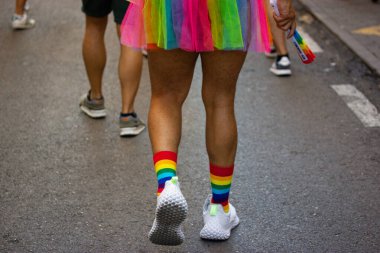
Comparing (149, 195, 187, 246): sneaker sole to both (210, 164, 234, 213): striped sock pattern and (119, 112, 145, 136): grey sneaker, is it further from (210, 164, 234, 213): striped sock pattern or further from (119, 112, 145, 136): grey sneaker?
(119, 112, 145, 136): grey sneaker

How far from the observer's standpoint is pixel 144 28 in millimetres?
3371

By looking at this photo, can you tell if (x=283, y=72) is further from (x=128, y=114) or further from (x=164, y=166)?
(x=164, y=166)

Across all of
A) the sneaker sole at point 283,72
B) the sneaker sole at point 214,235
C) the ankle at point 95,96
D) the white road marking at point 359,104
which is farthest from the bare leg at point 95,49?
the sneaker sole at point 214,235

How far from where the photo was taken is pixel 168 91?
11.3 feet

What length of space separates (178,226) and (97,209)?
3.22ft

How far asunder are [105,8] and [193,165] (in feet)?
3.93

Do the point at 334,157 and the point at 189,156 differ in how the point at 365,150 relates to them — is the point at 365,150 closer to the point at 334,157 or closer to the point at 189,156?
the point at 334,157

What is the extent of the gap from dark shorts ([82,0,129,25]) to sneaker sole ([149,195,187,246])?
2001 millimetres

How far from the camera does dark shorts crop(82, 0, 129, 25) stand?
4.88 metres

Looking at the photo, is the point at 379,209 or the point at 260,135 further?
the point at 260,135

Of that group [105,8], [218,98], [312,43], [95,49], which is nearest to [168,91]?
[218,98]

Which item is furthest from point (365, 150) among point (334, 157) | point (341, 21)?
point (341, 21)

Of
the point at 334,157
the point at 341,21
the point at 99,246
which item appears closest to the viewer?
the point at 99,246

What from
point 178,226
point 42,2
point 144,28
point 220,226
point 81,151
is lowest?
point 42,2
